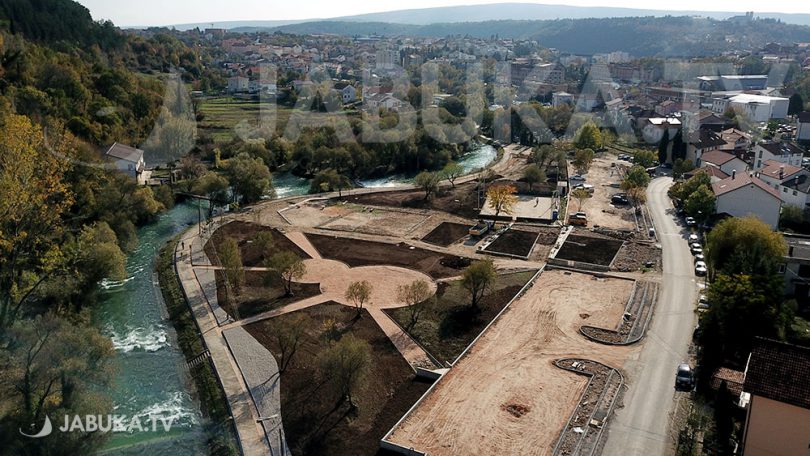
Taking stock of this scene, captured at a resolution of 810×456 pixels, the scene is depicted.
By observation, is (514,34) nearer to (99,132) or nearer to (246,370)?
(99,132)

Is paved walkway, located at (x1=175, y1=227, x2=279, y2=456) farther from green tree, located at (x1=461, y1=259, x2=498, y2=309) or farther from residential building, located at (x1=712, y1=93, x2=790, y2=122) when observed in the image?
residential building, located at (x1=712, y1=93, x2=790, y2=122)

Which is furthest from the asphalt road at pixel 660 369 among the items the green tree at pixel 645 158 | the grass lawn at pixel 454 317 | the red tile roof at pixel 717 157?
the green tree at pixel 645 158

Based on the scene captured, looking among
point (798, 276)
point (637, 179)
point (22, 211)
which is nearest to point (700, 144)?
point (637, 179)

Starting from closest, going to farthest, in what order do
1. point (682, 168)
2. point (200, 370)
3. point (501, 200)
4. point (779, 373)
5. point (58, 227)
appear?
point (779, 373)
point (200, 370)
point (58, 227)
point (501, 200)
point (682, 168)

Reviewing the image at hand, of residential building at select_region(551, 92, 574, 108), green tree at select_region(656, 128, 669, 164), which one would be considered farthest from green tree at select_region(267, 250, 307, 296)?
residential building at select_region(551, 92, 574, 108)

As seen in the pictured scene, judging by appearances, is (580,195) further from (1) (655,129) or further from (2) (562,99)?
(2) (562,99)

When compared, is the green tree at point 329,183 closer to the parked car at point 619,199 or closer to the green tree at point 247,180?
the green tree at point 247,180

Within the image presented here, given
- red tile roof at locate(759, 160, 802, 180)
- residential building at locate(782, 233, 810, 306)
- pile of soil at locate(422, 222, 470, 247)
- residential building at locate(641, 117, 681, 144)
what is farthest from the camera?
residential building at locate(641, 117, 681, 144)
